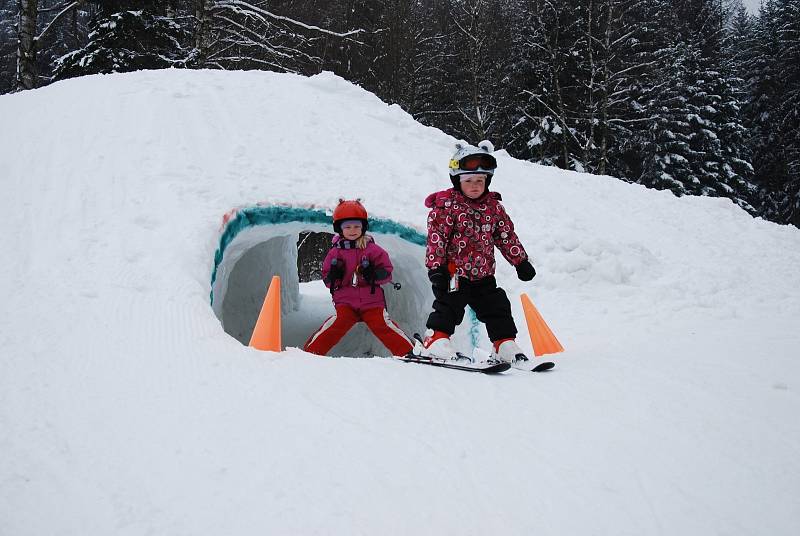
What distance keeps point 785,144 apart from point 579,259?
76.4 feet

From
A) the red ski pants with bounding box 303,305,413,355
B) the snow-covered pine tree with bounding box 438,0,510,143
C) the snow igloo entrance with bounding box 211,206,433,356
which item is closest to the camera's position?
the red ski pants with bounding box 303,305,413,355

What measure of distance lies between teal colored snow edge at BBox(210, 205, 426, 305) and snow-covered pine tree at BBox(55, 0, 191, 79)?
882 cm

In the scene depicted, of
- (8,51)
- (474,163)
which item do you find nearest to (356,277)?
(474,163)

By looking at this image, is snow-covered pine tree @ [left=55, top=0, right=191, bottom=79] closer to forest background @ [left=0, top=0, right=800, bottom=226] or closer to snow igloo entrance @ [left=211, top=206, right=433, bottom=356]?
forest background @ [left=0, top=0, right=800, bottom=226]

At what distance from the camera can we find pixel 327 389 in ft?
8.46

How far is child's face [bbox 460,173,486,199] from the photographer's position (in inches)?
150

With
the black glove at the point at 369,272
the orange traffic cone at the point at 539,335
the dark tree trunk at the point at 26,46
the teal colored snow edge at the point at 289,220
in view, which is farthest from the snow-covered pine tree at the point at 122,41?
the orange traffic cone at the point at 539,335

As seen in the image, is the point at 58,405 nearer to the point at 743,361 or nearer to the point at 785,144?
the point at 743,361

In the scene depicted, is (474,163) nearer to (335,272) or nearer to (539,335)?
(539,335)

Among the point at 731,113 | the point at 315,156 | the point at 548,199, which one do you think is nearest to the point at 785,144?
the point at 731,113

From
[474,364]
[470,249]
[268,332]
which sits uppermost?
[470,249]

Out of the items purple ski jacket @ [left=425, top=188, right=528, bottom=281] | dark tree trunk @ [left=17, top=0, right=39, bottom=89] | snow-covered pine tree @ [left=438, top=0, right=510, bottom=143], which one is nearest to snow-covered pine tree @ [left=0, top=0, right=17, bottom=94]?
dark tree trunk @ [left=17, top=0, right=39, bottom=89]

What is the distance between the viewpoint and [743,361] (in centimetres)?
315

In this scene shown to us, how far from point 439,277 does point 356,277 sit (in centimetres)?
145
